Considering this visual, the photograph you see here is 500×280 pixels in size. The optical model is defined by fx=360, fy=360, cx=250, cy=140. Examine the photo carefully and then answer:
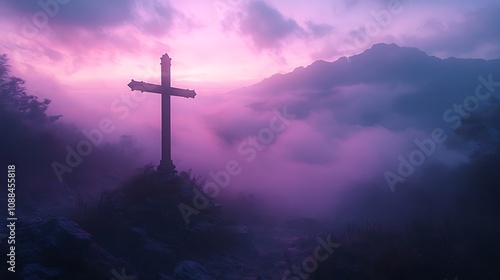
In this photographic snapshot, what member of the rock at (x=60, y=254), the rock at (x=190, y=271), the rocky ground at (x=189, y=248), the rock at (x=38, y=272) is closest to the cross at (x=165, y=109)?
the rocky ground at (x=189, y=248)

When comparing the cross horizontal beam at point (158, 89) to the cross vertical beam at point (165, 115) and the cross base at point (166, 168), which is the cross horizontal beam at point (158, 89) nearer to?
the cross vertical beam at point (165, 115)

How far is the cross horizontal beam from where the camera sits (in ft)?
50.9

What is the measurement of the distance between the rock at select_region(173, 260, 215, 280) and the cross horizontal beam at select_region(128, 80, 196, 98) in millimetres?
8043

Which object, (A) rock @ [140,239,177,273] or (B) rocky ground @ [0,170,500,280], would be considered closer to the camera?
(B) rocky ground @ [0,170,500,280]

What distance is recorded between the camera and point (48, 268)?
26.0 feet

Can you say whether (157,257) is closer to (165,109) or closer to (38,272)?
(38,272)

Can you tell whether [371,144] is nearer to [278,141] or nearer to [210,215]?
[278,141]

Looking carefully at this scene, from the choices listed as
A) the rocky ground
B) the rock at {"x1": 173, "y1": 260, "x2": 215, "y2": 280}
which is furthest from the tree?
the rock at {"x1": 173, "y1": 260, "x2": 215, "y2": 280}

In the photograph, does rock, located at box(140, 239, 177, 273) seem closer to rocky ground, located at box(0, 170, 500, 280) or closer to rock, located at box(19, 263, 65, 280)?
rocky ground, located at box(0, 170, 500, 280)

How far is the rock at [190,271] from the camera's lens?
10.4 meters

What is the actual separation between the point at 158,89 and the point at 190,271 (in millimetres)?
8910

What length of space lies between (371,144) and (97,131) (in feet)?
100

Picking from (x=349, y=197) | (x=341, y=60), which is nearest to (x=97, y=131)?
(x=349, y=197)

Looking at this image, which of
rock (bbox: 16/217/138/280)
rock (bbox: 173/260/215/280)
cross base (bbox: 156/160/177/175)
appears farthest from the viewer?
cross base (bbox: 156/160/177/175)
